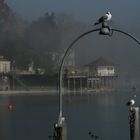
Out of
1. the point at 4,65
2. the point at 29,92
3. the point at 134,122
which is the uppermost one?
the point at 4,65

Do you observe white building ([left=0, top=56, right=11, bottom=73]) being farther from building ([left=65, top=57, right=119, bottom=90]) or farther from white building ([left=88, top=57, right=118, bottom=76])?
white building ([left=88, top=57, right=118, bottom=76])

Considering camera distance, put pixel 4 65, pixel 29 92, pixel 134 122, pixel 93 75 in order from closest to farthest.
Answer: pixel 134 122, pixel 29 92, pixel 4 65, pixel 93 75

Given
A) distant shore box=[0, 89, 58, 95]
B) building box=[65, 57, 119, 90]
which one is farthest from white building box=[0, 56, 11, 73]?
building box=[65, 57, 119, 90]

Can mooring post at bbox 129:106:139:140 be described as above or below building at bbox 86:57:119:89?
below

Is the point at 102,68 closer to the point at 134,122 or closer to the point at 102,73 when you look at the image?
the point at 102,73

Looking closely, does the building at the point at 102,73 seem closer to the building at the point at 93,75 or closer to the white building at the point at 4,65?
the building at the point at 93,75

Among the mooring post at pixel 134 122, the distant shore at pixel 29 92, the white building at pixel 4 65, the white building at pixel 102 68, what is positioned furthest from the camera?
the white building at pixel 102 68

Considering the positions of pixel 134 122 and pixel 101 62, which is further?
pixel 101 62

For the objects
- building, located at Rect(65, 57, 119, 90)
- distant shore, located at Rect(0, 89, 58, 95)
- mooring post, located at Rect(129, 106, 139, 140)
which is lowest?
mooring post, located at Rect(129, 106, 139, 140)

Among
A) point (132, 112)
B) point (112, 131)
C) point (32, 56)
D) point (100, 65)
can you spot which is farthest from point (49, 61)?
point (132, 112)

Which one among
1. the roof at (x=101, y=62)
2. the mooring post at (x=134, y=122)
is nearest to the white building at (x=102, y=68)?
the roof at (x=101, y=62)

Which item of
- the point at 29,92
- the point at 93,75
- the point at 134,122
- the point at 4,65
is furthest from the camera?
the point at 93,75

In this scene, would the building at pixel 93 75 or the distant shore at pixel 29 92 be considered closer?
the distant shore at pixel 29 92

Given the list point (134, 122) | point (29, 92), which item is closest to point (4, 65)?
point (29, 92)
